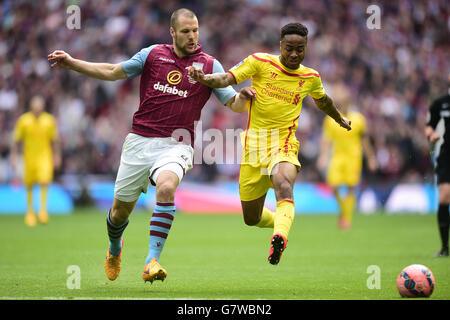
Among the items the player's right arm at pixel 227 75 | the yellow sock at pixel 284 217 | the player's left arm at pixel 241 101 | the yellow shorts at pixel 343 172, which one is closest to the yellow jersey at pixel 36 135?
the yellow shorts at pixel 343 172

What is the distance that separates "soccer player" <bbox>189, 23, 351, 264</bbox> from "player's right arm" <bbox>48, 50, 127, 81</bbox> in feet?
3.64

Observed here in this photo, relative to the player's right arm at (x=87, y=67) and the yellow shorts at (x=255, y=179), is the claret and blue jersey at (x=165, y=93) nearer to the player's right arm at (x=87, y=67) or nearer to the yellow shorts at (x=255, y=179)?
the player's right arm at (x=87, y=67)

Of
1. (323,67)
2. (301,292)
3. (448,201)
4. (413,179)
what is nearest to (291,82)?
(301,292)

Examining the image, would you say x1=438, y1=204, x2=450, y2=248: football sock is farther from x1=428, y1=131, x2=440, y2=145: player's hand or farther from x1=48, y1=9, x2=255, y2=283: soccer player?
x1=48, y1=9, x2=255, y2=283: soccer player

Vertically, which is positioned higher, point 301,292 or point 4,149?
point 4,149

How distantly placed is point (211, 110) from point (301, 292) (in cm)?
1513

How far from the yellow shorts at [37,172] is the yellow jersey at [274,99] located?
30.6 feet

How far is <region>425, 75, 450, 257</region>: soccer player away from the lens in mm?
10141

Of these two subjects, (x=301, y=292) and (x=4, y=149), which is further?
(x=4, y=149)

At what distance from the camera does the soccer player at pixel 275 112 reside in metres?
6.94

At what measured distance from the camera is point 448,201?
33.3 feet

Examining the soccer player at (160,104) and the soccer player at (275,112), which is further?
the soccer player at (160,104)

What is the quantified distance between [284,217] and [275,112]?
128cm
